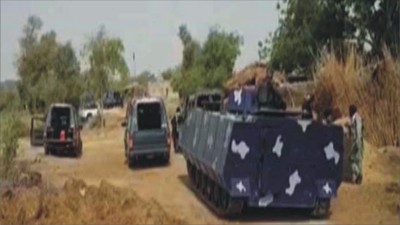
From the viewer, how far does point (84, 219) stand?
52.0 feet

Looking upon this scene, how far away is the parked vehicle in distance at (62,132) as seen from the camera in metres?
34.3

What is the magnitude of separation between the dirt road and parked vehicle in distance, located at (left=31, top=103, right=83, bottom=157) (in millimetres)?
498

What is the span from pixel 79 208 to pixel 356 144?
7625 mm

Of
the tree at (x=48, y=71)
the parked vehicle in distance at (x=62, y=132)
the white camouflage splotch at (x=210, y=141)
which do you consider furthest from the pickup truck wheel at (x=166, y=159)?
the tree at (x=48, y=71)

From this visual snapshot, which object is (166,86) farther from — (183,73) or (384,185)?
(384,185)

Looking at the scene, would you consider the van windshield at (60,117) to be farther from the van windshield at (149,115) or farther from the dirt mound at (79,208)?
the dirt mound at (79,208)

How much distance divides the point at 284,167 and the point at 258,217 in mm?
1401

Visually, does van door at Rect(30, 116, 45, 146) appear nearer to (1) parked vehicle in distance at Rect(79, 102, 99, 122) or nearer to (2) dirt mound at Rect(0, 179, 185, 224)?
(1) parked vehicle in distance at Rect(79, 102, 99, 122)

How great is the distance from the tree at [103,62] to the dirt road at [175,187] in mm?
16779

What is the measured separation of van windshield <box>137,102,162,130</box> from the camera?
28906 mm

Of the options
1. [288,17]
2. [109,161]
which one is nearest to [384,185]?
[109,161]

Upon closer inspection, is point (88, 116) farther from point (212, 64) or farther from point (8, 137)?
point (8, 137)

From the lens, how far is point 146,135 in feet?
91.9

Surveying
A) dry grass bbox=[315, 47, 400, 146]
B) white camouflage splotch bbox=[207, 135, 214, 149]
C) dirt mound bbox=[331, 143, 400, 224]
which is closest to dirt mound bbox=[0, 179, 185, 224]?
white camouflage splotch bbox=[207, 135, 214, 149]
